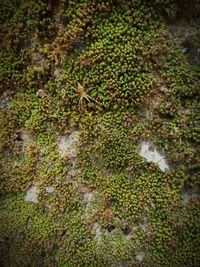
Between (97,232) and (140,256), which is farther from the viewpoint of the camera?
(97,232)

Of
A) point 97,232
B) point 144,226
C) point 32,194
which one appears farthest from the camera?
point 32,194

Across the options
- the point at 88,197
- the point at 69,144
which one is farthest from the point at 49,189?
the point at 69,144

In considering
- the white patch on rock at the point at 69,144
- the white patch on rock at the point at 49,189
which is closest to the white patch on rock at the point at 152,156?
the white patch on rock at the point at 69,144

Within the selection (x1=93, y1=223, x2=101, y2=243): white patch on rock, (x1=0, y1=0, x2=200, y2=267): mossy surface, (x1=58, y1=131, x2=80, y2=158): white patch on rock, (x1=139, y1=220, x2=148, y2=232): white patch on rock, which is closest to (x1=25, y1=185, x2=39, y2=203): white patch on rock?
(x1=0, y1=0, x2=200, y2=267): mossy surface

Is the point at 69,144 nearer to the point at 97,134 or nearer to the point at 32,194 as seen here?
the point at 97,134

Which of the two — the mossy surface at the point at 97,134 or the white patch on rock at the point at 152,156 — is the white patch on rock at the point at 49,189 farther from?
the white patch on rock at the point at 152,156

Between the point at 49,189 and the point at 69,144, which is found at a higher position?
the point at 69,144
